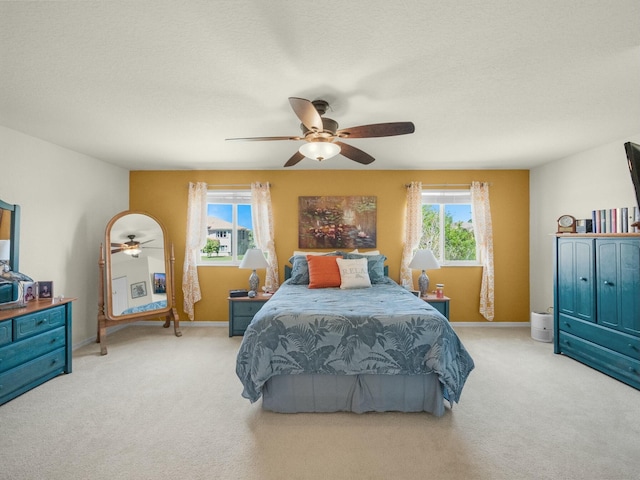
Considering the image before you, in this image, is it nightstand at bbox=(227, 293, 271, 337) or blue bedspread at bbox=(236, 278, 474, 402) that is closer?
blue bedspread at bbox=(236, 278, 474, 402)

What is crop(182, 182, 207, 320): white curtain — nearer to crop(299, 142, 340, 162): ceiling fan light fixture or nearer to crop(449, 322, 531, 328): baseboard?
crop(299, 142, 340, 162): ceiling fan light fixture

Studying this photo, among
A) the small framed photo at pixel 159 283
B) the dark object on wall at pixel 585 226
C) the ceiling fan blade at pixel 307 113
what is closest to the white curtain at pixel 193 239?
the small framed photo at pixel 159 283

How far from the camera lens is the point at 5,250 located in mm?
2980

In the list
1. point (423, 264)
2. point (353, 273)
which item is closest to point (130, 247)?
point (353, 273)

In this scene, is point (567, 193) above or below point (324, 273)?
above

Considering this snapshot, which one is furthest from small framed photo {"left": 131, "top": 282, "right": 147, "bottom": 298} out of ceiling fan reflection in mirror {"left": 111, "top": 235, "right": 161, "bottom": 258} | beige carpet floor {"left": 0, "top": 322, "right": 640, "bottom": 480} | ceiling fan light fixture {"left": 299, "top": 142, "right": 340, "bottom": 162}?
ceiling fan light fixture {"left": 299, "top": 142, "right": 340, "bottom": 162}

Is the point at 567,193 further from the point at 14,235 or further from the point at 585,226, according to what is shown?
the point at 14,235

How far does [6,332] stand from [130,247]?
5.84 feet

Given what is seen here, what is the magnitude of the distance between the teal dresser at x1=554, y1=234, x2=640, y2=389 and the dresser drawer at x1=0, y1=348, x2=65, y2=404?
5.34m

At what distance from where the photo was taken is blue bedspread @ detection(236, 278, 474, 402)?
2344 millimetres

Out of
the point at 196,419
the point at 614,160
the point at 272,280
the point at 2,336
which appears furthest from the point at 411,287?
the point at 2,336

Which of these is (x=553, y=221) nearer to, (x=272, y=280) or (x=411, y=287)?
(x=411, y=287)

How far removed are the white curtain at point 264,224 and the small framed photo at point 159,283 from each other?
139cm

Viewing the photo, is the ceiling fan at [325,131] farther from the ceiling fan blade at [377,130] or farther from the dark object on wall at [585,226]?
the dark object on wall at [585,226]
